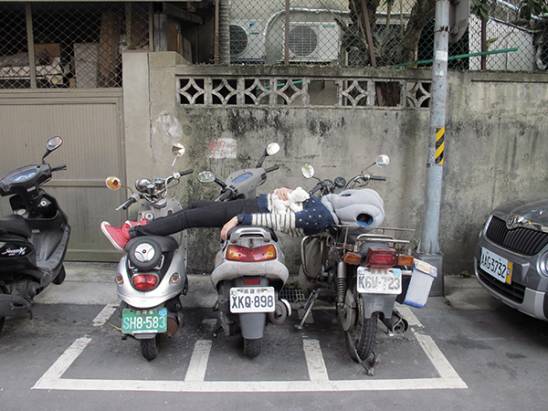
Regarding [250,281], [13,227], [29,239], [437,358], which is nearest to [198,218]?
[250,281]

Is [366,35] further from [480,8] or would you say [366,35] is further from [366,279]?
[366,279]

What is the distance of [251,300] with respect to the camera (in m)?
3.31

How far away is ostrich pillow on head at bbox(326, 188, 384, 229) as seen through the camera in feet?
11.1

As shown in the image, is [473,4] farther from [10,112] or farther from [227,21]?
[10,112]

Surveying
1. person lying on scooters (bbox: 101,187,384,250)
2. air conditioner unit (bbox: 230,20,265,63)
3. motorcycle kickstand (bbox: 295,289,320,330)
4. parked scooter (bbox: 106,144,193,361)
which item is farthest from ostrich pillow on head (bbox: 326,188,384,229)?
air conditioner unit (bbox: 230,20,265,63)

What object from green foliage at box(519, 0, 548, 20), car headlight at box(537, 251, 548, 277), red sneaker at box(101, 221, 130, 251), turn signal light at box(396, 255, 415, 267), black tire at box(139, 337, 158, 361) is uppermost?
green foliage at box(519, 0, 548, 20)

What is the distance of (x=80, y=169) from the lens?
220 inches

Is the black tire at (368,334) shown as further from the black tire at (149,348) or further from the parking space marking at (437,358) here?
the black tire at (149,348)

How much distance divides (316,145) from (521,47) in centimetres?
332

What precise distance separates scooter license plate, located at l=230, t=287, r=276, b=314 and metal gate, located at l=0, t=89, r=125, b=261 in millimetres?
2815

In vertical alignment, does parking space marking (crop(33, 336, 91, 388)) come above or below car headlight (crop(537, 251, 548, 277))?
below

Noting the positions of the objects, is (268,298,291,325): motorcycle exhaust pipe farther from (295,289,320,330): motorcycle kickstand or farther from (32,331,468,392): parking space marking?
(295,289,320,330): motorcycle kickstand

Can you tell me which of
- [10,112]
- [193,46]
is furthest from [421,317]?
[10,112]

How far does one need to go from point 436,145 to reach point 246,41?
10.5ft
